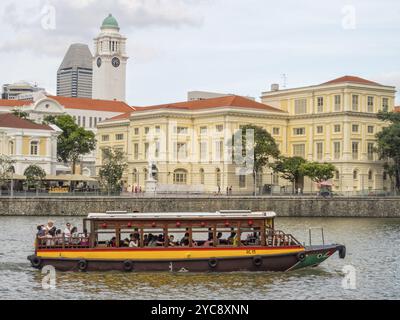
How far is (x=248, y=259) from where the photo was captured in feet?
138

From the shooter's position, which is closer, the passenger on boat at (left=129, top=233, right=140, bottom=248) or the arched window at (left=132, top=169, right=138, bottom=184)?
the passenger on boat at (left=129, top=233, right=140, bottom=248)

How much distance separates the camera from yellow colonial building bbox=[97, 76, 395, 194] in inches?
4695

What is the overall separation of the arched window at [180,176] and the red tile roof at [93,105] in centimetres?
5162

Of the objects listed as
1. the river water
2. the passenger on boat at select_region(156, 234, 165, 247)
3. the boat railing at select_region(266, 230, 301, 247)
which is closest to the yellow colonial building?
the river water

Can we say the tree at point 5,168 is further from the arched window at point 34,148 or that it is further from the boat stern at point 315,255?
the boat stern at point 315,255

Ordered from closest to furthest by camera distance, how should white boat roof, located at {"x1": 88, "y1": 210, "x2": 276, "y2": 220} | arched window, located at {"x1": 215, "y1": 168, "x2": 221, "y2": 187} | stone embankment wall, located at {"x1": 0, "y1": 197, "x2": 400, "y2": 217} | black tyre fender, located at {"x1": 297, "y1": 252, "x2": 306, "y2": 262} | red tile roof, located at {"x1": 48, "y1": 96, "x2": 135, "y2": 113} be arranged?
1. white boat roof, located at {"x1": 88, "y1": 210, "x2": 276, "y2": 220}
2. black tyre fender, located at {"x1": 297, "y1": 252, "x2": 306, "y2": 262}
3. stone embankment wall, located at {"x1": 0, "y1": 197, "x2": 400, "y2": 217}
4. arched window, located at {"x1": 215, "y1": 168, "x2": 221, "y2": 187}
5. red tile roof, located at {"x1": 48, "y1": 96, "x2": 135, "y2": 113}

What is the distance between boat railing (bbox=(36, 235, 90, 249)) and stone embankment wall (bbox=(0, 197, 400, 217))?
43.3 meters

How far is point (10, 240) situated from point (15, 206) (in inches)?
1058

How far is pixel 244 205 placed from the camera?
8950 cm

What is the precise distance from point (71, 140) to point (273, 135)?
91.5 ft

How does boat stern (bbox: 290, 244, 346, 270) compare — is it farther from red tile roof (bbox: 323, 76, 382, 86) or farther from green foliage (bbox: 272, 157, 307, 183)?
red tile roof (bbox: 323, 76, 382, 86)

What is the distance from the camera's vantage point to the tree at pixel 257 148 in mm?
112125

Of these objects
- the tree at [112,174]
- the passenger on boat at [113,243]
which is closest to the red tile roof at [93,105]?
the tree at [112,174]
